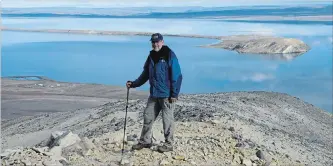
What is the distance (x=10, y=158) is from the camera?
6980 millimetres

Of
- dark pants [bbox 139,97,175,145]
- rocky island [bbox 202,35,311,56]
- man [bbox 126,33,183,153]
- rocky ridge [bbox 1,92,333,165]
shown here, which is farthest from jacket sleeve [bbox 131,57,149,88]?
rocky island [bbox 202,35,311,56]

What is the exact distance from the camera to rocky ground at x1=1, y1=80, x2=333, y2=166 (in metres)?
7.41

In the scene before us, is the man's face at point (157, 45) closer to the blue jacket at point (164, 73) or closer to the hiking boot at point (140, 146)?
the blue jacket at point (164, 73)

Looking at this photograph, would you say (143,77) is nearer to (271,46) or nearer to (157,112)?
(157,112)

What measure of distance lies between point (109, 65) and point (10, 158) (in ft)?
103

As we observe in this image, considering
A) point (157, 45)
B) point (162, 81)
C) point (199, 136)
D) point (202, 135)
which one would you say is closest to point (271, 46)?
point (202, 135)

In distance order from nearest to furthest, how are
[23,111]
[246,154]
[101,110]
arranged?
[246,154] → [101,110] → [23,111]

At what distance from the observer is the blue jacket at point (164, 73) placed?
705 cm

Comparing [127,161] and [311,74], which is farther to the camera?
[311,74]

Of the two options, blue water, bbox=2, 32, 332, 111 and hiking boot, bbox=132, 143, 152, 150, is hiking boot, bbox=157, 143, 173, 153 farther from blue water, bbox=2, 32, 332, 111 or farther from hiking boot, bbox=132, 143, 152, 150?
blue water, bbox=2, 32, 332, 111

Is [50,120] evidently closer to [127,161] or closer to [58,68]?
[127,161]

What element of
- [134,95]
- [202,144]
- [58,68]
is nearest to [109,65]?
[58,68]

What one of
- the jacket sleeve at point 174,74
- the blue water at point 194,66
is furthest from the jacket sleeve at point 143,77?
the blue water at point 194,66

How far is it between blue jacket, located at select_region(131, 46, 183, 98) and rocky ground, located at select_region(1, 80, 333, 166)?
2.90 ft
